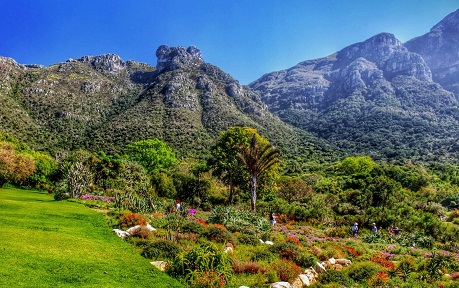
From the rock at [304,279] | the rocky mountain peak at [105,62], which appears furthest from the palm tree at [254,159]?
the rocky mountain peak at [105,62]

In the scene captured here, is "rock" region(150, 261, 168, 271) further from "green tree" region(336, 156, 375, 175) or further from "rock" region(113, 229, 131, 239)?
"green tree" region(336, 156, 375, 175)

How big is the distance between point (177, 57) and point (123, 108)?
57.6 meters

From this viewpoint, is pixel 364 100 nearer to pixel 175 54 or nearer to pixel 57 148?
pixel 175 54

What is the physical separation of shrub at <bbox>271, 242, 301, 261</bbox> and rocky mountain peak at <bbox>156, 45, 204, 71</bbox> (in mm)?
136743

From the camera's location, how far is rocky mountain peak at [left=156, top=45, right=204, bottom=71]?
14989 cm

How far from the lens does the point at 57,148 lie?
80.6 meters

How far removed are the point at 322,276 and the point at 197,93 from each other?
11318 cm

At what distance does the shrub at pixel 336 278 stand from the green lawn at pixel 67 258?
525cm

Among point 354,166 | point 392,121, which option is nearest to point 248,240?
point 354,166

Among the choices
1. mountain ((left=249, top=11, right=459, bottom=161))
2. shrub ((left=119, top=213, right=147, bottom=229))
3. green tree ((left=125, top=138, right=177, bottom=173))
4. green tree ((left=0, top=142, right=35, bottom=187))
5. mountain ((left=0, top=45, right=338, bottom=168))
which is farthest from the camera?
mountain ((left=249, top=11, right=459, bottom=161))

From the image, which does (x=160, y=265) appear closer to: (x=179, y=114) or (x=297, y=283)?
(x=297, y=283)

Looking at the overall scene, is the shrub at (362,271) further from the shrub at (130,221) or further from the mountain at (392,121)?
the mountain at (392,121)

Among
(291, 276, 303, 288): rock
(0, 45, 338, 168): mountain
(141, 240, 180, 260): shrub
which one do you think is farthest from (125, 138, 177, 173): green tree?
(291, 276, 303, 288): rock

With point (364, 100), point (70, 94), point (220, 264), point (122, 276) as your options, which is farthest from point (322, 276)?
point (364, 100)
